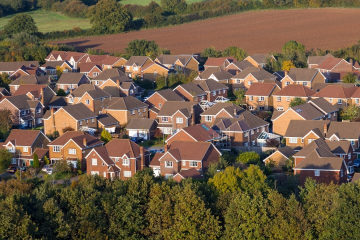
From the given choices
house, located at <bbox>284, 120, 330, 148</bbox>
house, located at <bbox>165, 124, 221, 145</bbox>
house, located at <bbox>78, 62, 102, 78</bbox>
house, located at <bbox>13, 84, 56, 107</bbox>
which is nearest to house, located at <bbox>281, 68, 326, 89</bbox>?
house, located at <bbox>284, 120, 330, 148</bbox>

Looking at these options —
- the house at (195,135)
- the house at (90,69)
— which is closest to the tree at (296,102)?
the house at (195,135)

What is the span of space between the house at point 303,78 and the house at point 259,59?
800cm

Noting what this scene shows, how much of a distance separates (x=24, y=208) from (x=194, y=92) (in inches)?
1002

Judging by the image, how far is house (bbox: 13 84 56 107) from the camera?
5247 cm

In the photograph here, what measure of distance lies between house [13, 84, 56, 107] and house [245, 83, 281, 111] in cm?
1220

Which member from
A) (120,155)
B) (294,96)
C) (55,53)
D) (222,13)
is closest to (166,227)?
(120,155)

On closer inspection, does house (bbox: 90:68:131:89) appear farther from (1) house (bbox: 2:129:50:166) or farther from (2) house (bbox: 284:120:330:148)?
(2) house (bbox: 284:120:330:148)

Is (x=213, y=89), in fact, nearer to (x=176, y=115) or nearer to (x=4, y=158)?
(x=176, y=115)

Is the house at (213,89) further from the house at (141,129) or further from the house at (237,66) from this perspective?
the house at (141,129)

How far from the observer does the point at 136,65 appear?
6412 cm

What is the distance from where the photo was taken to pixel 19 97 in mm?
51688

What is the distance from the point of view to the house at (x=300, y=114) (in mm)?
46438

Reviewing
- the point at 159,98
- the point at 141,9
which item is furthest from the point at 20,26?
the point at 159,98

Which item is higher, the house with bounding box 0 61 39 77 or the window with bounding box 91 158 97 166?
the window with bounding box 91 158 97 166
